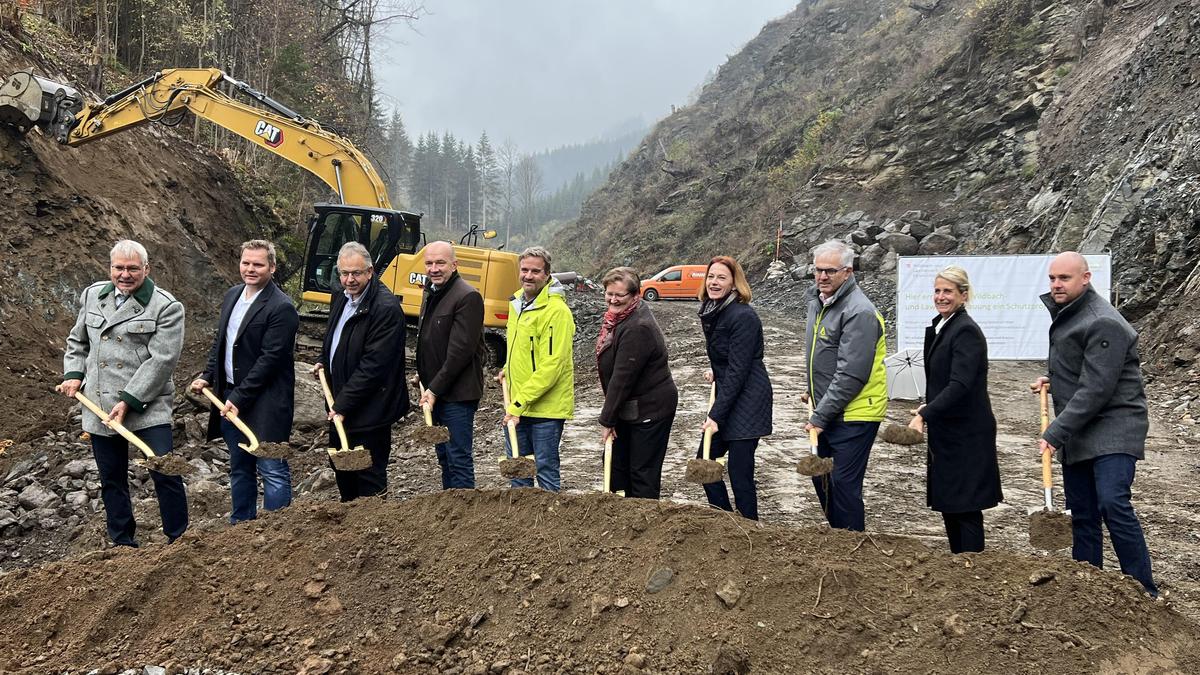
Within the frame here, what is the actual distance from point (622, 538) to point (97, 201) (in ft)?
29.7

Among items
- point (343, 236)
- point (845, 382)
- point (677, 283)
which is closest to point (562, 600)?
point (845, 382)

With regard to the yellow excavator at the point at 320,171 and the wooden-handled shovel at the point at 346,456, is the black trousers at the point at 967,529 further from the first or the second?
the yellow excavator at the point at 320,171

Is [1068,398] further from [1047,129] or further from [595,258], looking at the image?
[595,258]

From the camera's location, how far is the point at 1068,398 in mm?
3393

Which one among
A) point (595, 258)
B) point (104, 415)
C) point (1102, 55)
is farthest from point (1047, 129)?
point (595, 258)

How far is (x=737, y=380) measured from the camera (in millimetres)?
3867

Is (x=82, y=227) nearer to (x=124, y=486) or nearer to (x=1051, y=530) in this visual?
(x=124, y=486)

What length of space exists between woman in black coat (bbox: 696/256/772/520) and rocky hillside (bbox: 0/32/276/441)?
571 cm

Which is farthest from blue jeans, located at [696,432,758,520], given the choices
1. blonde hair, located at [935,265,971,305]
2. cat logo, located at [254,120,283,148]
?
cat logo, located at [254,120,283,148]

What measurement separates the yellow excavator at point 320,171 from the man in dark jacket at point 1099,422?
7567 millimetres

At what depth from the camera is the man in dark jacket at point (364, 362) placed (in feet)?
12.9

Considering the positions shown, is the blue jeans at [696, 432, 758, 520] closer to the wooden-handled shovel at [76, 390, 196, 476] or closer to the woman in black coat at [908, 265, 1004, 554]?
the woman in black coat at [908, 265, 1004, 554]

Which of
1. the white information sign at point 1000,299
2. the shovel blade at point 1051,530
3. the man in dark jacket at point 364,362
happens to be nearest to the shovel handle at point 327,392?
the man in dark jacket at point 364,362

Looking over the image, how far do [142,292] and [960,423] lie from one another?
13.5 feet
